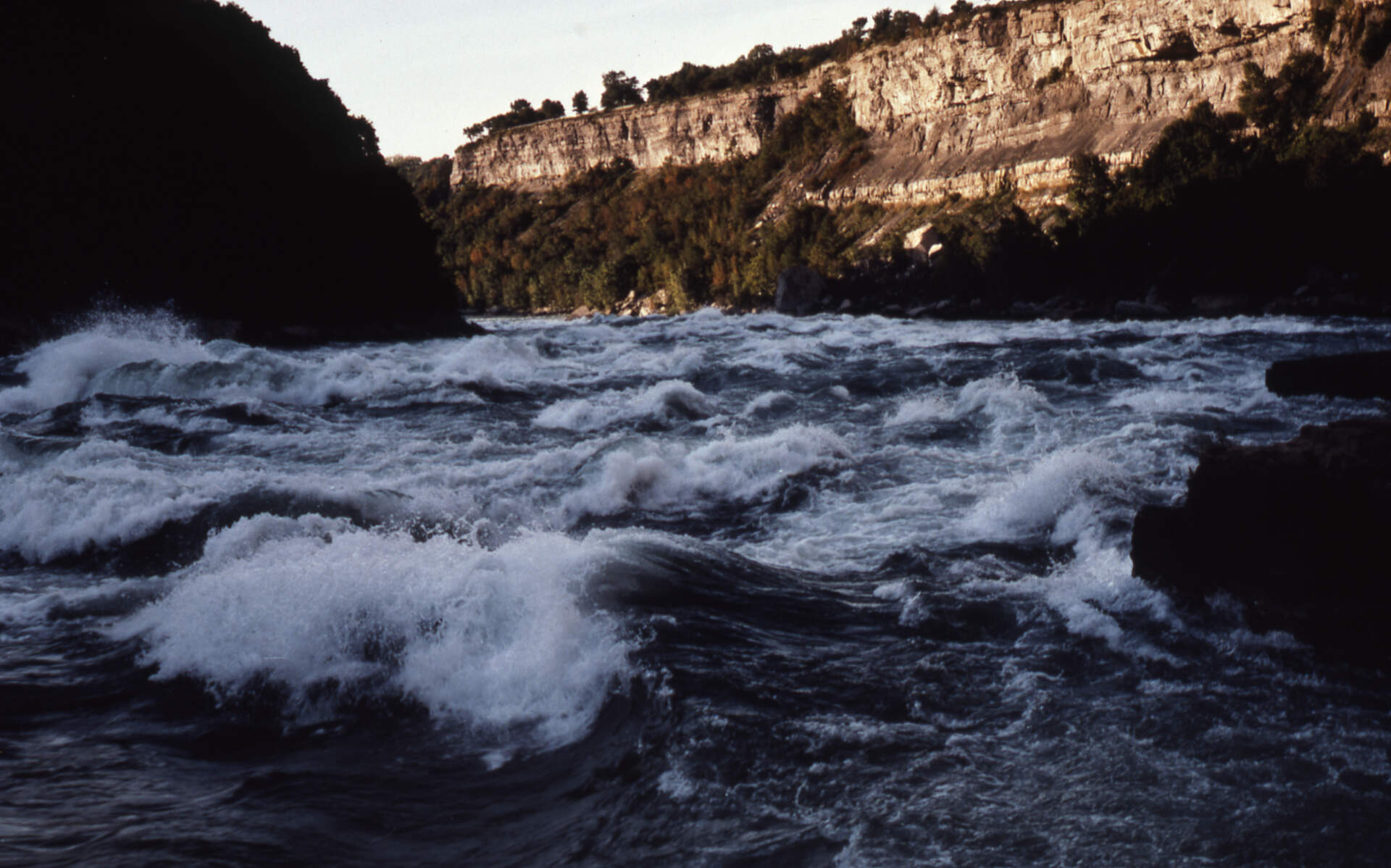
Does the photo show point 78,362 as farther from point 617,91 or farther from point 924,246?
point 617,91

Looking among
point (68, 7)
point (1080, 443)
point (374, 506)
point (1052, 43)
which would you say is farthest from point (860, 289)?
point (374, 506)

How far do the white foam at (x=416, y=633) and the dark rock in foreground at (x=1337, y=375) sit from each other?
23.1 feet

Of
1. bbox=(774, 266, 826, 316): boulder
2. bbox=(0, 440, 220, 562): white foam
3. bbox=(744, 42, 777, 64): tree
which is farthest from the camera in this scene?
bbox=(744, 42, 777, 64): tree

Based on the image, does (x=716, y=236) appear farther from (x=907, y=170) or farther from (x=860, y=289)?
(x=860, y=289)

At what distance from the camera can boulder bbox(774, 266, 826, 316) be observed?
55.3 metres

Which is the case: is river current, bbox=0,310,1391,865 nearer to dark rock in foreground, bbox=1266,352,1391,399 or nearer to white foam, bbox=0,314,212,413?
dark rock in foreground, bbox=1266,352,1391,399

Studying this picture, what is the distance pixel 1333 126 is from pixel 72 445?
43.5 m

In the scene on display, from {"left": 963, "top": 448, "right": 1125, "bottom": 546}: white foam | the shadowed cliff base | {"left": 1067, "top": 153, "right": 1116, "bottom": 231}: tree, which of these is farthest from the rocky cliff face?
the shadowed cliff base

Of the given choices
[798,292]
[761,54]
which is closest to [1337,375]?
[798,292]

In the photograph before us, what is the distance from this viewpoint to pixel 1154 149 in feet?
140

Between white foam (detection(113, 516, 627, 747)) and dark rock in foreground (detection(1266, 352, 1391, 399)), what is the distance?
23.1 ft

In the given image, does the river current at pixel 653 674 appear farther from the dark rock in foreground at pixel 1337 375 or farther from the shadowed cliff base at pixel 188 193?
the shadowed cliff base at pixel 188 193

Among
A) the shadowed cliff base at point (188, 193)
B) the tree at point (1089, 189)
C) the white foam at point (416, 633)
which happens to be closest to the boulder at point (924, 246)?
the tree at point (1089, 189)

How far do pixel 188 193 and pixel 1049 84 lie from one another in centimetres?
5205
